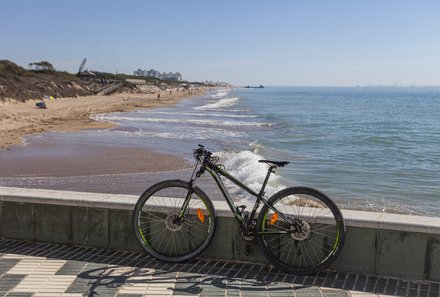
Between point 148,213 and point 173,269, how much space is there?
64 centimetres

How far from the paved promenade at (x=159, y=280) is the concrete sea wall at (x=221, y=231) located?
126 mm

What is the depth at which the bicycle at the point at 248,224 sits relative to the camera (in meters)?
4.61

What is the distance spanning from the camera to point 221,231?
16.2 feet

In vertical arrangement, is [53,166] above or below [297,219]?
below

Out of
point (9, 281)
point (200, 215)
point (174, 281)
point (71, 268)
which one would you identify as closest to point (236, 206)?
point (200, 215)

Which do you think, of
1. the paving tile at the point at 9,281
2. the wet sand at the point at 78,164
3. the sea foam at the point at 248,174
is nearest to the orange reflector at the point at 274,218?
the paving tile at the point at 9,281

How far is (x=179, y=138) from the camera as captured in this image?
1023 inches

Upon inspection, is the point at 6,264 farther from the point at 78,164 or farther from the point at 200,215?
the point at 78,164

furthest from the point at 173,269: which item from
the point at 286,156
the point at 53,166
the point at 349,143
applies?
the point at 349,143

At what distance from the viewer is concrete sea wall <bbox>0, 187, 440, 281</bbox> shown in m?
4.39

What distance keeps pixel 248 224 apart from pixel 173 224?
0.77 meters

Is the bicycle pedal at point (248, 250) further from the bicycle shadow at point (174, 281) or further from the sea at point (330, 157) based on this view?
the sea at point (330, 157)

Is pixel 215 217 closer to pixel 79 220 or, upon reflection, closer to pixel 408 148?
pixel 79 220

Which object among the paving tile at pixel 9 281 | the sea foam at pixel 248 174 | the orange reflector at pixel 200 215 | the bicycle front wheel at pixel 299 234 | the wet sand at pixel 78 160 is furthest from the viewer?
the wet sand at pixel 78 160
